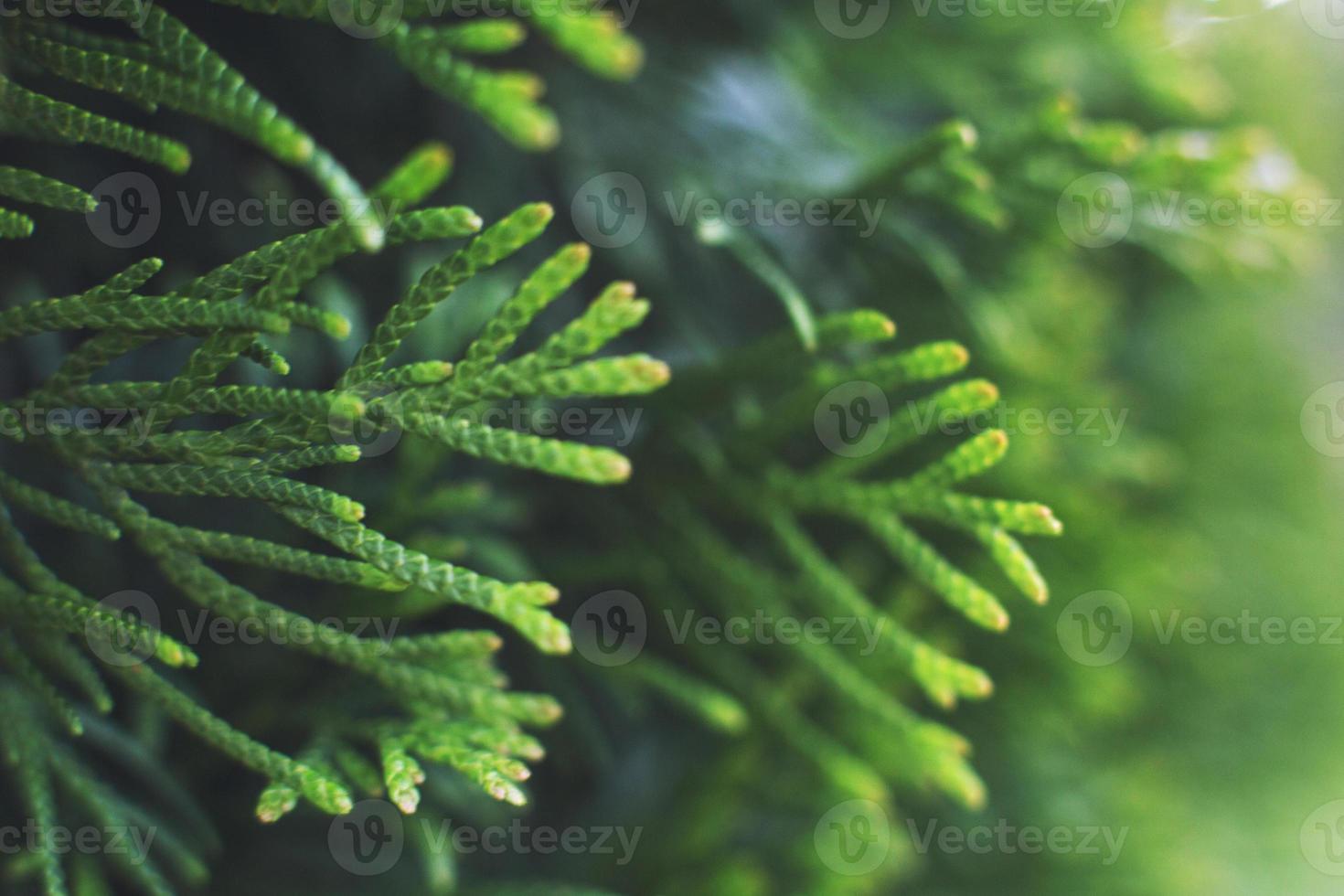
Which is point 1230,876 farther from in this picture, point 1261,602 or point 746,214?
point 746,214

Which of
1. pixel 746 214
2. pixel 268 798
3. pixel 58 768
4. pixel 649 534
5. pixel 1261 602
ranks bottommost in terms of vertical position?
pixel 58 768

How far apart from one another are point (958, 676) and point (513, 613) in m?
0.39

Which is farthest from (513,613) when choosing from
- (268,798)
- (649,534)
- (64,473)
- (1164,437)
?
(1164,437)

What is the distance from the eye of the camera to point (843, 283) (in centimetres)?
122

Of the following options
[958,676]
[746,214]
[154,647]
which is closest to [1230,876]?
[958,676]

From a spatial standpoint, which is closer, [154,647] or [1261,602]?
[154,647]

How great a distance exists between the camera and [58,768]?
76 cm

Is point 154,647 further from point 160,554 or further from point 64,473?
point 64,473

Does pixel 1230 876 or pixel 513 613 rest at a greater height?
pixel 1230 876

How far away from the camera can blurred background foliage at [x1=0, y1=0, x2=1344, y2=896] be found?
Answer: 3.37 ft

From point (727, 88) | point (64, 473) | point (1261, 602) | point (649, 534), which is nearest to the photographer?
point (64, 473)

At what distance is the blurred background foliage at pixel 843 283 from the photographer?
1028 millimetres

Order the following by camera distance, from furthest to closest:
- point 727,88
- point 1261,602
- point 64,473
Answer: point 1261,602 → point 727,88 → point 64,473

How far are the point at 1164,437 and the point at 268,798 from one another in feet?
A: 6.14
